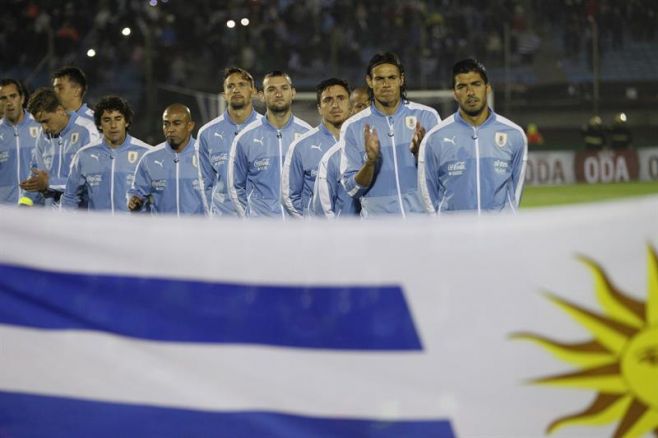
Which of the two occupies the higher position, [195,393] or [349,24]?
[349,24]

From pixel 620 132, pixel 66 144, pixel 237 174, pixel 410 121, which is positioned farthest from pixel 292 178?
pixel 620 132

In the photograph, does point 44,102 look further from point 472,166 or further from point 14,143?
point 472,166

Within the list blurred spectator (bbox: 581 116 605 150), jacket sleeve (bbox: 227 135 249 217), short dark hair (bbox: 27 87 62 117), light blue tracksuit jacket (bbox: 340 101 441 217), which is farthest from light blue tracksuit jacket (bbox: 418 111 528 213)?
blurred spectator (bbox: 581 116 605 150)

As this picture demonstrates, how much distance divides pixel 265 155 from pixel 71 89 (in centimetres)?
224

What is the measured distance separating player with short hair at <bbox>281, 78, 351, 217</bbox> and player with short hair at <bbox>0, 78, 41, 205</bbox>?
3.56 metres

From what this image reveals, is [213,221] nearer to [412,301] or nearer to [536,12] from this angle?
[412,301]

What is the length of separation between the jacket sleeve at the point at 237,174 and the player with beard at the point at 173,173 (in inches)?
14.7

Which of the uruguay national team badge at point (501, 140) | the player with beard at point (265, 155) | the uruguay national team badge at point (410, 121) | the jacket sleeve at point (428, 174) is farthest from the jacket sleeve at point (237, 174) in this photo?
the uruguay national team badge at point (501, 140)

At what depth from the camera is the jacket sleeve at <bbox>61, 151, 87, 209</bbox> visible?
967cm

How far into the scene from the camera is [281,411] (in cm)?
350

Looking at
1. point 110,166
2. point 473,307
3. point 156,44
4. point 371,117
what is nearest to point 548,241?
point 473,307

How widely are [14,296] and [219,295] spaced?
713mm

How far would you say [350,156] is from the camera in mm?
8031

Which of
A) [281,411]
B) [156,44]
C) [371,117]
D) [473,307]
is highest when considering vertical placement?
[156,44]
